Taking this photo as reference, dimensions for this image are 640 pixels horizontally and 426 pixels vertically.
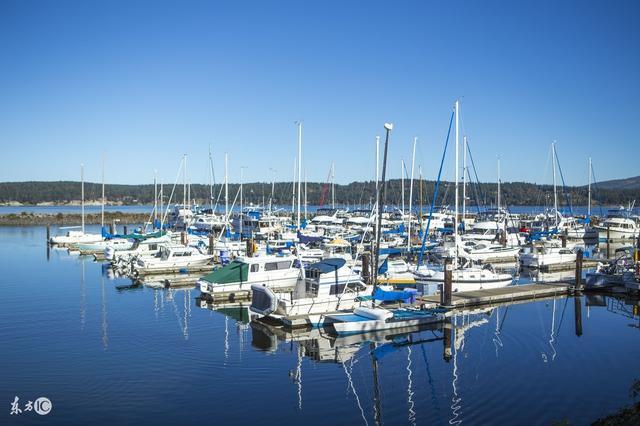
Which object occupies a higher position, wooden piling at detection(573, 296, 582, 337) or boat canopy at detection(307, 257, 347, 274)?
boat canopy at detection(307, 257, 347, 274)

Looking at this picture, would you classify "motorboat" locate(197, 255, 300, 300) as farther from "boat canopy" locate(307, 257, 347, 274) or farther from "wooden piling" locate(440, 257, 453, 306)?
"wooden piling" locate(440, 257, 453, 306)

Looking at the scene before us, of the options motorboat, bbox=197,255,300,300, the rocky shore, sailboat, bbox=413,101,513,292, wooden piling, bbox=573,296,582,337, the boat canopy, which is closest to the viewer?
wooden piling, bbox=573,296,582,337

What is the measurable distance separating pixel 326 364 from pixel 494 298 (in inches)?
542

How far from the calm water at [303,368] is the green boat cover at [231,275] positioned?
2648mm

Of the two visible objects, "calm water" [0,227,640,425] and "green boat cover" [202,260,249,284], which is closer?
"calm water" [0,227,640,425]

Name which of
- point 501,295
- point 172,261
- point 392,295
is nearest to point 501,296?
point 501,295

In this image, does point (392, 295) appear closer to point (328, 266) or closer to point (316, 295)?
point (328, 266)

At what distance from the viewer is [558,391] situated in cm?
1742

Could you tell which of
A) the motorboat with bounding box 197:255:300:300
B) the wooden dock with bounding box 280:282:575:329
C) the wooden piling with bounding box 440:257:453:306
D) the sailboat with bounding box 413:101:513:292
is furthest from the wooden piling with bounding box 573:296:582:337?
the motorboat with bounding box 197:255:300:300

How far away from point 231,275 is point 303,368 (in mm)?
12626

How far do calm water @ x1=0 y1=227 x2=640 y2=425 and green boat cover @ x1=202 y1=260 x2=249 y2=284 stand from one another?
265 centimetres

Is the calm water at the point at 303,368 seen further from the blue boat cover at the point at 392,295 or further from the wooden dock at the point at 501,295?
the blue boat cover at the point at 392,295

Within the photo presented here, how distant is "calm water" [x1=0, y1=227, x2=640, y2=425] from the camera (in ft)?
51.9

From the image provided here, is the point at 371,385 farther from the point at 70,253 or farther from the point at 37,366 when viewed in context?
the point at 70,253
